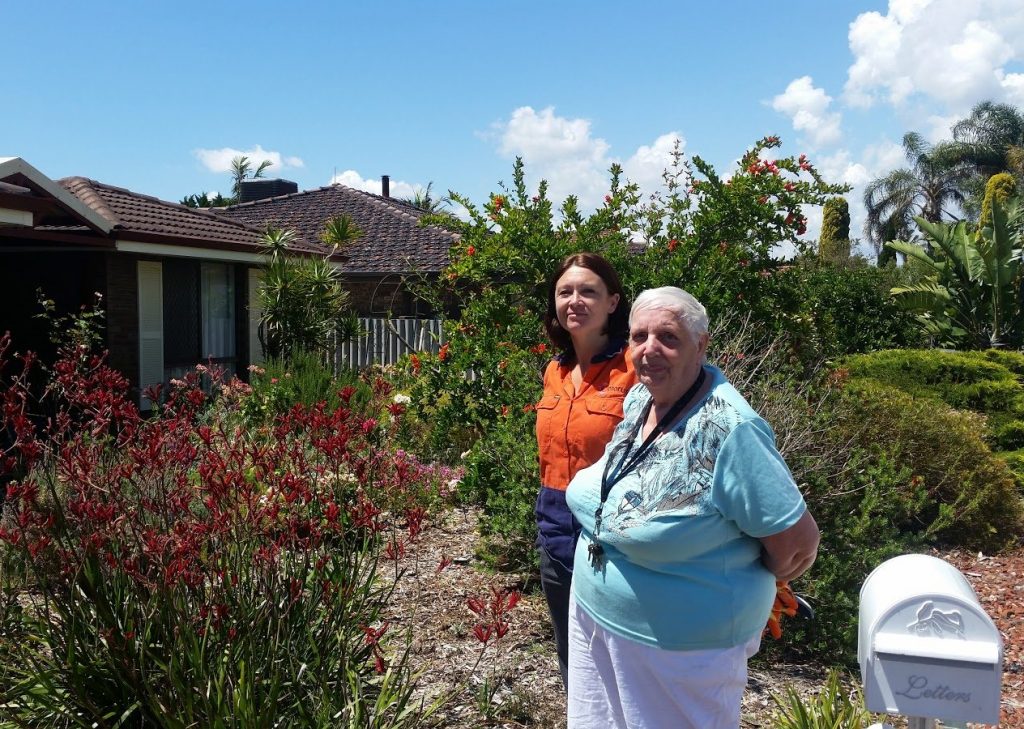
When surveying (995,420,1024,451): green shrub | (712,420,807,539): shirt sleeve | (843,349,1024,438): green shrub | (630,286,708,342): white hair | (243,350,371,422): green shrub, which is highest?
(630,286,708,342): white hair

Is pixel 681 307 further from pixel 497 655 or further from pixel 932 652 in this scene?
pixel 497 655

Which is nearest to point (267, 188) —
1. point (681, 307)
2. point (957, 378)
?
point (957, 378)

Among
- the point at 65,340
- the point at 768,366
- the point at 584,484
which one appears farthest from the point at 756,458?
the point at 65,340

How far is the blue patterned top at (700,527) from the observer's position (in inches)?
82.9

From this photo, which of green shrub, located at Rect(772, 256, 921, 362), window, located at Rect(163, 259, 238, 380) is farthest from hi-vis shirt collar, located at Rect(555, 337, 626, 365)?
green shrub, located at Rect(772, 256, 921, 362)

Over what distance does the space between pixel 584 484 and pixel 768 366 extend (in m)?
3.80

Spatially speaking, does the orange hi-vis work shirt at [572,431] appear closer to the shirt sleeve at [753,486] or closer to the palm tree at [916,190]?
the shirt sleeve at [753,486]

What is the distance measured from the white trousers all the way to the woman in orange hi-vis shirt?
465 millimetres

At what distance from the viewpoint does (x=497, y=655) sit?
3.35 m

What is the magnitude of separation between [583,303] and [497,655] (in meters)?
1.33

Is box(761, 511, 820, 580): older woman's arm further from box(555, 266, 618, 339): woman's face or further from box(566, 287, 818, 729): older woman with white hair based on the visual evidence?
box(555, 266, 618, 339): woman's face

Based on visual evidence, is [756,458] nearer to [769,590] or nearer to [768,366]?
[769,590]

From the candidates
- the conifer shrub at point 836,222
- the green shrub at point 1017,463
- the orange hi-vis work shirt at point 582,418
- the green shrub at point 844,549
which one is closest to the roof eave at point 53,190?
the orange hi-vis work shirt at point 582,418

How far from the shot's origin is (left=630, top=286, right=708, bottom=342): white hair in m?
2.36
